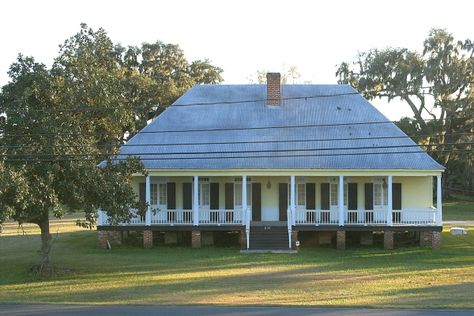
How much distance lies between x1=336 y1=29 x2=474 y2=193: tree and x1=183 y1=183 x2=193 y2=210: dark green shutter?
94.9ft

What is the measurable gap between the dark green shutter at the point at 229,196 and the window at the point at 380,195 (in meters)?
7.60

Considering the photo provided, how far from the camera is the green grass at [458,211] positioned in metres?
55.5

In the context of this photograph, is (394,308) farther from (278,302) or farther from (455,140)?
(455,140)

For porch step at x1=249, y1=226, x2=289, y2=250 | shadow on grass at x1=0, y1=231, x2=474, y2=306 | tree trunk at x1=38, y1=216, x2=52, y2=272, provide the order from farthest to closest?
porch step at x1=249, y1=226, x2=289, y2=250 → tree trunk at x1=38, y1=216, x2=52, y2=272 → shadow on grass at x1=0, y1=231, x2=474, y2=306

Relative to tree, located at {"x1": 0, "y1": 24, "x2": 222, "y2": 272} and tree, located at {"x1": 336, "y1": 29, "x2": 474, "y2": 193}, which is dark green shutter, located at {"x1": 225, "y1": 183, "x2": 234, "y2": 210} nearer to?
tree, located at {"x1": 0, "y1": 24, "x2": 222, "y2": 272}

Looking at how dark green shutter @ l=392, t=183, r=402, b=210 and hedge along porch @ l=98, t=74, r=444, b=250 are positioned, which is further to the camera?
dark green shutter @ l=392, t=183, r=402, b=210

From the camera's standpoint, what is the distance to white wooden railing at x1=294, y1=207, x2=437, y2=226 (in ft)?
113

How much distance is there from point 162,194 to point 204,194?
2268mm

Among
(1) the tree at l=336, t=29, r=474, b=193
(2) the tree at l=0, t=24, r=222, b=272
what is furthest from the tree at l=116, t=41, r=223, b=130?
(2) the tree at l=0, t=24, r=222, b=272

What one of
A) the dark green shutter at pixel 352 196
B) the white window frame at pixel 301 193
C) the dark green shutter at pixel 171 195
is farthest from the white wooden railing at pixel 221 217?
the dark green shutter at pixel 352 196

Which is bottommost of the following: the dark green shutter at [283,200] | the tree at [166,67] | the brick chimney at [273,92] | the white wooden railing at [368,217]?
the white wooden railing at [368,217]

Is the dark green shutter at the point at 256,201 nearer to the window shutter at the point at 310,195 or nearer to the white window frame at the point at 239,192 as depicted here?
the white window frame at the point at 239,192

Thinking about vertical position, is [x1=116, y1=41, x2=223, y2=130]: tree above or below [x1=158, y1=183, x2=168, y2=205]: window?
above

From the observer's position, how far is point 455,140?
65875 millimetres
